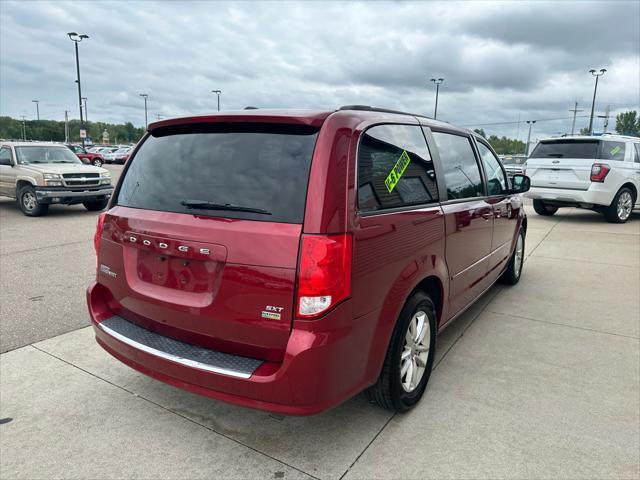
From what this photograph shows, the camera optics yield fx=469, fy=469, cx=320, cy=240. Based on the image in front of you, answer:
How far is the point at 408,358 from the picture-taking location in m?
2.81

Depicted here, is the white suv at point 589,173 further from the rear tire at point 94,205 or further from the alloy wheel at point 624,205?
the rear tire at point 94,205

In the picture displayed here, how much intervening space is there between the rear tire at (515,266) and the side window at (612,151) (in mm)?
6088

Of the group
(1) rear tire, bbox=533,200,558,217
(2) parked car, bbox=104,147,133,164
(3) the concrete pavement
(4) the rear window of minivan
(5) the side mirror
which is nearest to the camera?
(4) the rear window of minivan

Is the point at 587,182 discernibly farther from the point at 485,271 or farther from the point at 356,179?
the point at 356,179

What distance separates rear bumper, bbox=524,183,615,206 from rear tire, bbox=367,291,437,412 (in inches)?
345

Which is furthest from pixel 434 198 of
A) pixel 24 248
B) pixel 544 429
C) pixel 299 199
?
pixel 24 248

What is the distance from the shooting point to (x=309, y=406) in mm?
2154

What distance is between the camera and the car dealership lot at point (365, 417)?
7.85ft

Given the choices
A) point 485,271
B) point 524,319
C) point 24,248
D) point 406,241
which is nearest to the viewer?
point 406,241

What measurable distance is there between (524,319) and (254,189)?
3363 mm

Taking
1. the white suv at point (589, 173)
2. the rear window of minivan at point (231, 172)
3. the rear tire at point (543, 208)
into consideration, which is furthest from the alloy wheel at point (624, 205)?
the rear window of minivan at point (231, 172)

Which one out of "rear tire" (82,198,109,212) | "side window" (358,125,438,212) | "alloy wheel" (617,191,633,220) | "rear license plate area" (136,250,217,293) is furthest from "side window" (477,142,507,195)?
"rear tire" (82,198,109,212)

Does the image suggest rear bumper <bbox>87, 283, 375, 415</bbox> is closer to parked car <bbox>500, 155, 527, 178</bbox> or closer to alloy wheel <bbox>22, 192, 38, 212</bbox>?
alloy wheel <bbox>22, 192, 38, 212</bbox>

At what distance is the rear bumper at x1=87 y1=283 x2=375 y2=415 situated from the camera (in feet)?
6.83
